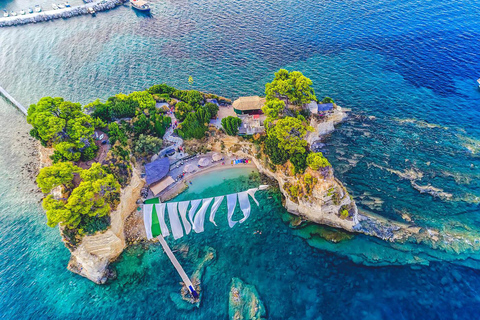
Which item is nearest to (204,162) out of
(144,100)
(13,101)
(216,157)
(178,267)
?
(216,157)

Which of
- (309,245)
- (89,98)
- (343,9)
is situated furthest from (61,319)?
(343,9)

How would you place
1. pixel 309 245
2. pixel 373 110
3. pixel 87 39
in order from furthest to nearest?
pixel 87 39, pixel 373 110, pixel 309 245

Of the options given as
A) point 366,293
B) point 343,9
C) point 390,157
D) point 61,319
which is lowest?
point 61,319

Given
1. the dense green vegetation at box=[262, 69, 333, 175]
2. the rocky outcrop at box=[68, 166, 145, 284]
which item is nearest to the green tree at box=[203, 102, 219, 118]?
the dense green vegetation at box=[262, 69, 333, 175]

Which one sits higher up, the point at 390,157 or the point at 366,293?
the point at 390,157

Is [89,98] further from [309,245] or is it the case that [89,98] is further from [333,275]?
[333,275]

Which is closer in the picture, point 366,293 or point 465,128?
point 366,293
